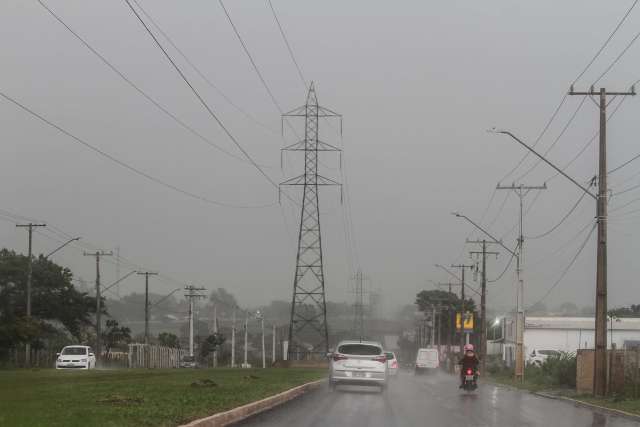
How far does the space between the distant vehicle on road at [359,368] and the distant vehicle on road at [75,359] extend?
86.5 ft

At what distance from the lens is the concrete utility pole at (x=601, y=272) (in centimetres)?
3488

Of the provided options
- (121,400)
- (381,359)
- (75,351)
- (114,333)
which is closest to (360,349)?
(381,359)

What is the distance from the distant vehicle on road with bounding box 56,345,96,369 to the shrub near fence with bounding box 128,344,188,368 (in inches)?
1075

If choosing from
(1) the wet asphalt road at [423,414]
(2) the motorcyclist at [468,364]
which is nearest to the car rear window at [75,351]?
(2) the motorcyclist at [468,364]

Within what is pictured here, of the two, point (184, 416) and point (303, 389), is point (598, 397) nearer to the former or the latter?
point (303, 389)

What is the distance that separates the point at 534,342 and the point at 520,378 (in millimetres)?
48697

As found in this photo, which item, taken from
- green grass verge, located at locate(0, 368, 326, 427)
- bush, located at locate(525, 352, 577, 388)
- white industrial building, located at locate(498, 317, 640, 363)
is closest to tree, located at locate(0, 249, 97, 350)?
white industrial building, located at locate(498, 317, 640, 363)

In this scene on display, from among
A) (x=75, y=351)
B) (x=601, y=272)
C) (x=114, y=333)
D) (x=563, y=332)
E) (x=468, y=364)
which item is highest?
(x=601, y=272)

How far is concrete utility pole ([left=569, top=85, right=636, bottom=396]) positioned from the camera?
34875 millimetres

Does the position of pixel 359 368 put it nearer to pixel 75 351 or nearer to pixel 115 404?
pixel 115 404

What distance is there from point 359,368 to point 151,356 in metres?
66.6

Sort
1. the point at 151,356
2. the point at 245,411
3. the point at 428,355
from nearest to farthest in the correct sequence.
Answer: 1. the point at 245,411
2. the point at 428,355
3. the point at 151,356

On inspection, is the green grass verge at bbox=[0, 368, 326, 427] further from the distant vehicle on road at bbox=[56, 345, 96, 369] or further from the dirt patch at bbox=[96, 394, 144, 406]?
the distant vehicle on road at bbox=[56, 345, 96, 369]

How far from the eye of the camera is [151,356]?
334 feet
